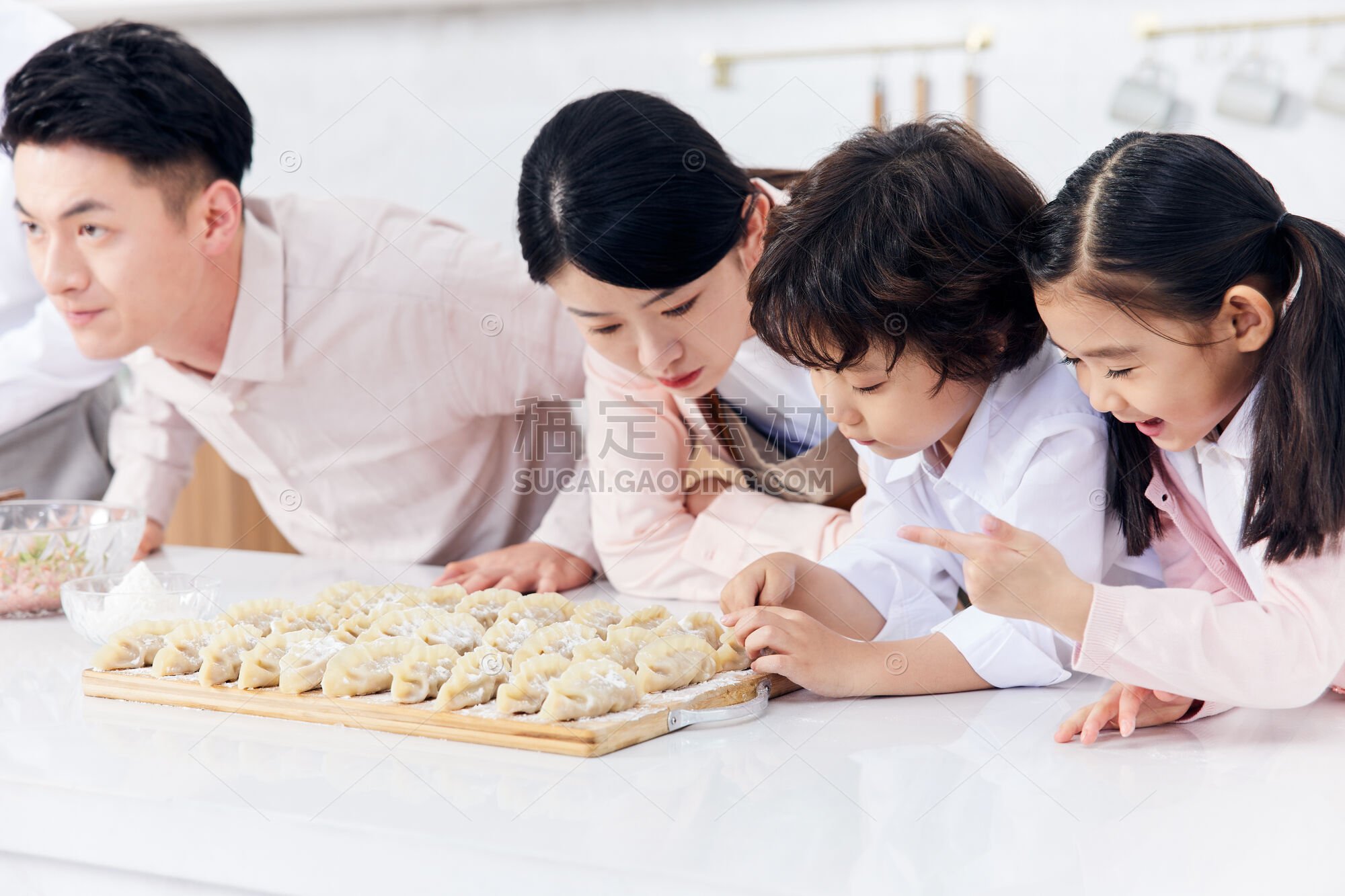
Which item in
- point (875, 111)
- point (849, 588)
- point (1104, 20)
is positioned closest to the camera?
point (849, 588)

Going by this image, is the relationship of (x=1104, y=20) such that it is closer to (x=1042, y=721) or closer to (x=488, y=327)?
(x=488, y=327)

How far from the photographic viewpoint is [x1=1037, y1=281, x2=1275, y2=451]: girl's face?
0.67 m

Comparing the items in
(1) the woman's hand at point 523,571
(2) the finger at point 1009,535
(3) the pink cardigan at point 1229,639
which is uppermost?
(2) the finger at point 1009,535

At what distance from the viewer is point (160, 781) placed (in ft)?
1.92

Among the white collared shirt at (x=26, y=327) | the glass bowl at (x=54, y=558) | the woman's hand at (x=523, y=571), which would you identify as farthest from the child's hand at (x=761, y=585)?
the white collared shirt at (x=26, y=327)

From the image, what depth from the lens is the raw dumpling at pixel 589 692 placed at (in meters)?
0.63

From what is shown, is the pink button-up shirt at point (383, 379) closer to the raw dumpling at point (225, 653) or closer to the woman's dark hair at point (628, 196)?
the woman's dark hair at point (628, 196)

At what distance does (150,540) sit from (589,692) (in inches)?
36.0

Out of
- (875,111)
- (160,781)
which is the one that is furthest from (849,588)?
(875,111)

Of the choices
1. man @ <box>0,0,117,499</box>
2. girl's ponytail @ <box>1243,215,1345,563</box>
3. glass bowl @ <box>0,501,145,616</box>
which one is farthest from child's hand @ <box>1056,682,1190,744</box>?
man @ <box>0,0,117,499</box>

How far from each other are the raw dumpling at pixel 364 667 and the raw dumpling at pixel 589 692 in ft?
0.38

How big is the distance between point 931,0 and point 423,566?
4.66 feet

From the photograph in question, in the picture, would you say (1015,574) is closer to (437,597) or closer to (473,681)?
(473,681)

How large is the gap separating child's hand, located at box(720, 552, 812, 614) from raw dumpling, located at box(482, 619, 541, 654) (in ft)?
0.48
